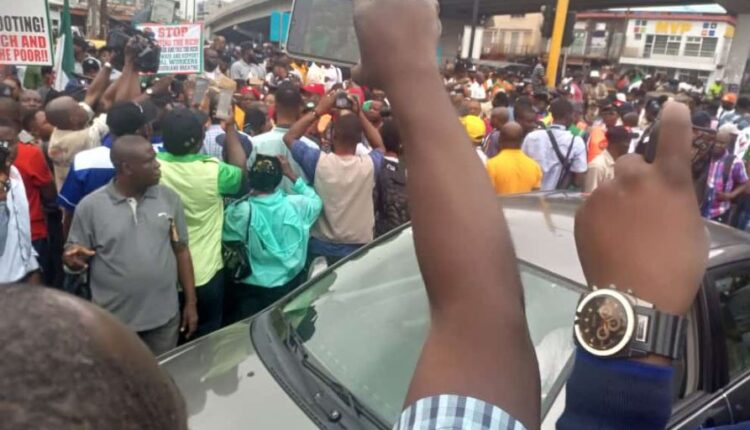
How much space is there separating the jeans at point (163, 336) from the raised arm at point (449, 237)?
245cm

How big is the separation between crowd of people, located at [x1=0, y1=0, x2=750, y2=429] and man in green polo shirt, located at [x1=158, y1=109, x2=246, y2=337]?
11mm

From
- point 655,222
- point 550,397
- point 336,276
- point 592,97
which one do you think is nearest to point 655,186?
point 655,222

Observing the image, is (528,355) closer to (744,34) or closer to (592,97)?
(592,97)

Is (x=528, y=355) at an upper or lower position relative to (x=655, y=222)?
lower

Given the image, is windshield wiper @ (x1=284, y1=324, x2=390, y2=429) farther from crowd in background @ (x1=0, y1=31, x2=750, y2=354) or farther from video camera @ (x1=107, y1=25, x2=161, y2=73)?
video camera @ (x1=107, y1=25, x2=161, y2=73)

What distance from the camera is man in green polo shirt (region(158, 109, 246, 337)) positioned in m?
3.41

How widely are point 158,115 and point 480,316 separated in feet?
14.0

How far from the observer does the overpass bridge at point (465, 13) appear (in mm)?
19672

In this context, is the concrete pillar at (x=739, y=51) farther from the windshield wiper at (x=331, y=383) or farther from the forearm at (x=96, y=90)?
the windshield wiper at (x=331, y=383)

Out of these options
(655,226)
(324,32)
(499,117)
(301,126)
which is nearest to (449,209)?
(655,226)

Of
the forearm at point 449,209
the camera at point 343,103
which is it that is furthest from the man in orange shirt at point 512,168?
the forearm at point 449,209

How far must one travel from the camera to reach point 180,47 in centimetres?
631

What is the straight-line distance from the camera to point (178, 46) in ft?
20.7

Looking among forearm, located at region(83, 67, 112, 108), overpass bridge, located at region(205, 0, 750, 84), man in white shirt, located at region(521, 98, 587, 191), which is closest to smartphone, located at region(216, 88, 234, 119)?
forearm, located at region(83, 67, 112, 108)
